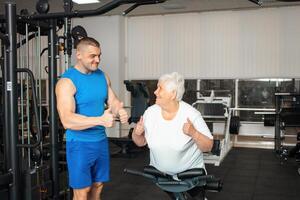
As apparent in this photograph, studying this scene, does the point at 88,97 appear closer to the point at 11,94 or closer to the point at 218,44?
the point at 11,94

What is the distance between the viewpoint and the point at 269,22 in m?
6.26

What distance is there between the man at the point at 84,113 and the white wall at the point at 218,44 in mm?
4604

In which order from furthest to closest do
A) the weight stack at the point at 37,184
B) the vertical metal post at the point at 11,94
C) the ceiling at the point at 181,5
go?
the ceiling at the point at 181,5 → the weight stack at the point at 37,184 → the vertical metal post at the point at 11,94

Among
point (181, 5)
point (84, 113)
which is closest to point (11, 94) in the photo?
point (84, 113)

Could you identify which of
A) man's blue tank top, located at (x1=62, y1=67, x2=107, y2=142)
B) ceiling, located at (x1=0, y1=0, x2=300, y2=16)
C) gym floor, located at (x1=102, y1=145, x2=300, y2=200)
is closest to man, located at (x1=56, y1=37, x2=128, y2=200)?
man's blue tank top, located at (x1=62, y1=67, x2=107, y2=142)

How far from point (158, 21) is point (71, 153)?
5155 millimetres

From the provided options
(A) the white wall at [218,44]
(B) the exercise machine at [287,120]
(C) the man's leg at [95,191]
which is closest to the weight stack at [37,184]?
(C) the man's leg at [95,191]

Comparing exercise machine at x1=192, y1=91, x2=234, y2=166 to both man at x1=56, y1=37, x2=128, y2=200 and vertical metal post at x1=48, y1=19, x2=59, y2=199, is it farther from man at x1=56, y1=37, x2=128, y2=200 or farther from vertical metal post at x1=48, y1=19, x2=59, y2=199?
man at x1=56, y1=37, x2=128, y2=200

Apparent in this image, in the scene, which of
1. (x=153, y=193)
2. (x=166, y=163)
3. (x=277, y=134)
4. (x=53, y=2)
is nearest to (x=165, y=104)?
(x=166, y=163)

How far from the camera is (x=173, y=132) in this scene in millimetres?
1717

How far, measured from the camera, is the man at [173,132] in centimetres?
171

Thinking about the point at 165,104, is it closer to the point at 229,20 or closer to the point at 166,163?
the point at 166,163

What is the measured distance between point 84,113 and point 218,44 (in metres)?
4.84

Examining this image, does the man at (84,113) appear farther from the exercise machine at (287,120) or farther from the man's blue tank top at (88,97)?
the exercise machine at (287,120)
